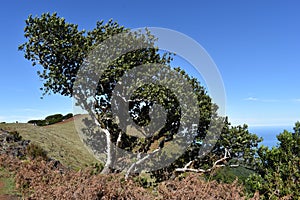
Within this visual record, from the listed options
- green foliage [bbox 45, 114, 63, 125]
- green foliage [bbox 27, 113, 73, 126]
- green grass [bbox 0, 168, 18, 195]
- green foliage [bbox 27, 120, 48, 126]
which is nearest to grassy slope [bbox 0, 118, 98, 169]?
green foliage [bbox 27, 120, 48, 126]

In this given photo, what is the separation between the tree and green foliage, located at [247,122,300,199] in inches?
257

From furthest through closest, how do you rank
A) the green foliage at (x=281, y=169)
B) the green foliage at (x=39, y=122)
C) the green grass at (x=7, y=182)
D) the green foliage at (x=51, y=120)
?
1. the green foliage at (x=51, y=120)
2. the green foliage at (x=39, y=122)
3. the green grass at (x=7, y=182)
4. the green foliage at (x=281, y=169)

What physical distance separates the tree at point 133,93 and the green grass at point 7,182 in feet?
17.9

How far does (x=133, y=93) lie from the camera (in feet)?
53.2

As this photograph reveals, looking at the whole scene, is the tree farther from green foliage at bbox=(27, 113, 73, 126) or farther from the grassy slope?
green foliage at bbox=(27, 113, 73, 126)

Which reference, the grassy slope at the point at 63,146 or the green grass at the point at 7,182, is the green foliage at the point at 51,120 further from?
the green grass at the point at 7,182

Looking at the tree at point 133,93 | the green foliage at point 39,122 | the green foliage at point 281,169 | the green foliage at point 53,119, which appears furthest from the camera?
the green foliage at point 53,119

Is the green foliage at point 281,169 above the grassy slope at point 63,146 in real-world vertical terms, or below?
below

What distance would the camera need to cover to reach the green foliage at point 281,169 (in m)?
8.72

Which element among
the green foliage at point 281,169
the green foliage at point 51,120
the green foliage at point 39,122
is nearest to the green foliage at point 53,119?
the green foliage at point 51,120

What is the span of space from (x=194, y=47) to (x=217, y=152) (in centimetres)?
758

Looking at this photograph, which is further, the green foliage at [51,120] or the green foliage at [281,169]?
the green foliage at [51,120]

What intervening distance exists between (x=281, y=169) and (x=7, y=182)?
12632 millimetres

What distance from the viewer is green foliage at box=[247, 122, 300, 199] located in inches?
343
